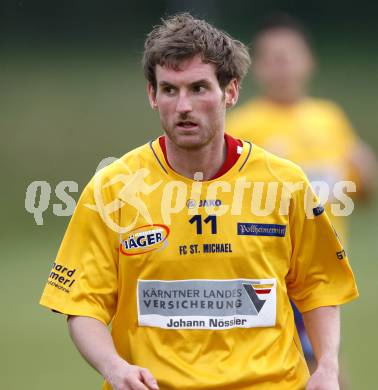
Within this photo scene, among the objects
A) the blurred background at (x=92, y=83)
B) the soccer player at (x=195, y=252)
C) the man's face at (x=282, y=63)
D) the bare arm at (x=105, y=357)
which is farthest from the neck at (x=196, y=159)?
the blurred background at (x=92, y=83)

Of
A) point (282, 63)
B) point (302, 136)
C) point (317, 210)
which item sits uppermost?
point (282, 63)

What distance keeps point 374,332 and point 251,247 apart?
428 cm

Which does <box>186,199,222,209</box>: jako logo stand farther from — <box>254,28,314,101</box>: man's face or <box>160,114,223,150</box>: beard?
<box>254,28,314,101</box>: man's face

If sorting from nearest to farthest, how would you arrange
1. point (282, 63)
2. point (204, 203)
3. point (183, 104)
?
point (183, 104) → point (204, 203) → point (282, 63)

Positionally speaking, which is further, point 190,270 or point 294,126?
point 294,126

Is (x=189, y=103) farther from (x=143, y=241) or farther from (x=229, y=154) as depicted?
(x=143, y=241)

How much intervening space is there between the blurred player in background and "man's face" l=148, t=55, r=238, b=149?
2.85 metres

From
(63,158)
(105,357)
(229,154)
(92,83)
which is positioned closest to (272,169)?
(229,154)

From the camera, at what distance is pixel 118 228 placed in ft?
12.4

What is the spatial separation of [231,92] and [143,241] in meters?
0.64

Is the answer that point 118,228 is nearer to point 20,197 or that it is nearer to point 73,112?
point 20,197

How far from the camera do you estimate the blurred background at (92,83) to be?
12.4m

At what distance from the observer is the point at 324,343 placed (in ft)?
12.3

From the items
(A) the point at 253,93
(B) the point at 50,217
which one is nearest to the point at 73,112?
(A) the point at 253,93
